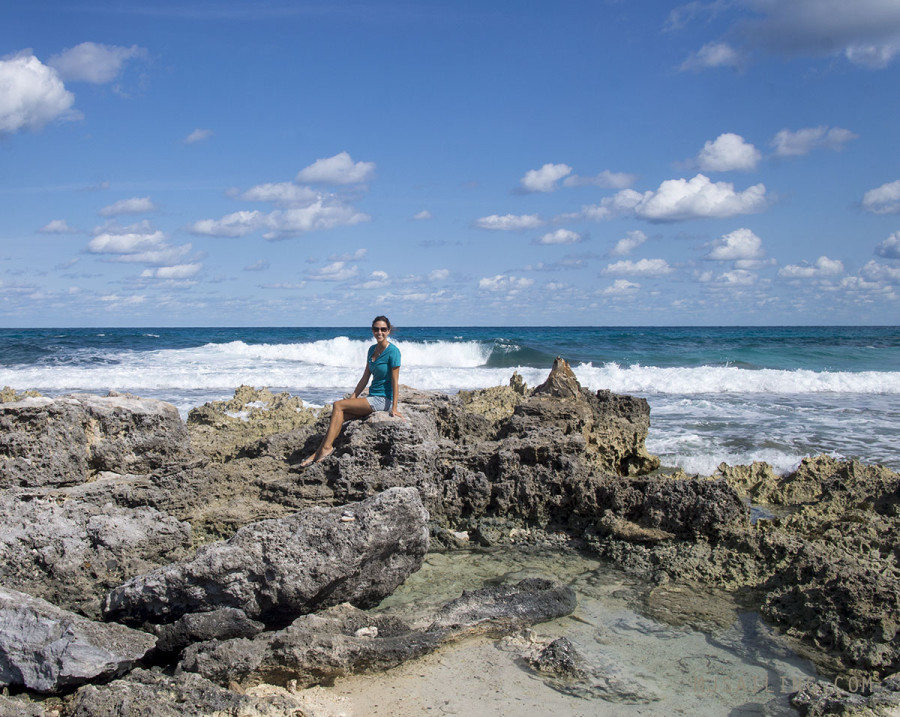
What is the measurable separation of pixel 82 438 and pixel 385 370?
2.26m

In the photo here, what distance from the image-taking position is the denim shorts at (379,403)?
18.3ft

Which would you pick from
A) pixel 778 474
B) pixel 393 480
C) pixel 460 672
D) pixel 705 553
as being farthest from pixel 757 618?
pixel 778 474

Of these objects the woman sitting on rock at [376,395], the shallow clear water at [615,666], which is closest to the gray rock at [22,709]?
the shallow clear water at [615,666]

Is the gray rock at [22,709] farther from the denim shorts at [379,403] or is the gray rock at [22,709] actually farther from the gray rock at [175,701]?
the denim shorts at [379,403]

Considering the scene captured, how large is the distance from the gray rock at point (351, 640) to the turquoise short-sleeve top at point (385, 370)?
7.30 feet

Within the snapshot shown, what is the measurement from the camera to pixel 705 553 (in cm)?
452

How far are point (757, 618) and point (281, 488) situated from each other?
3.16 meters

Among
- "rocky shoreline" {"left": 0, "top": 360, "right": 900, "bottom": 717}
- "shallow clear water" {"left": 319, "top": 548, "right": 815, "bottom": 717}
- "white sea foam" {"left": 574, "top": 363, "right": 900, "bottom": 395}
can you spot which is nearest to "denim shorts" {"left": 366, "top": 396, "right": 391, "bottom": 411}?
"rocky shoreline" {"left": 0, "top": 360, "right": 900, "bottom": 717}

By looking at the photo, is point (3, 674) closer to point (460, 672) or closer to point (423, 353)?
point (460, 672)

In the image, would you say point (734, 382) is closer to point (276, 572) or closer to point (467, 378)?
point (467, 378)

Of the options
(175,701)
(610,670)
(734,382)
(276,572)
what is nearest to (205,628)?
(276,572)

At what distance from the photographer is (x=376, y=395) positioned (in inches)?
225

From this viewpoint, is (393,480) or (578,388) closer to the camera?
(393,480)

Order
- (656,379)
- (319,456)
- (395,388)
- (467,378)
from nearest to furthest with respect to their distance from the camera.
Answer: (319,456), (395,388), (656,379), (467,378)
